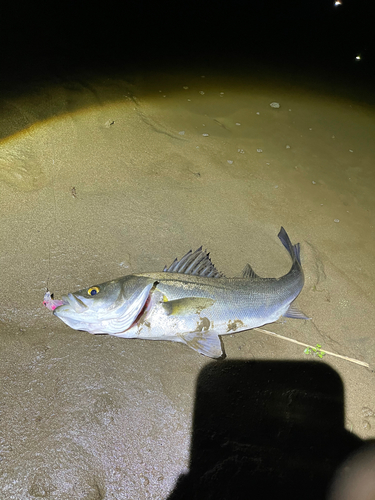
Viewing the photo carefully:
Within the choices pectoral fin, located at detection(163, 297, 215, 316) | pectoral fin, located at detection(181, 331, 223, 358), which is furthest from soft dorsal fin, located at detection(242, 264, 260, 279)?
pectoral fin, located at detection(181, 331, 223, 358)

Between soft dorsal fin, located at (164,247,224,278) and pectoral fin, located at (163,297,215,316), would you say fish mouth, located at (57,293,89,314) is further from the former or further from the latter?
soft dorsal fin, located at (164,247,224,278)

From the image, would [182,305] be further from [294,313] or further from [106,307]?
[294,313]

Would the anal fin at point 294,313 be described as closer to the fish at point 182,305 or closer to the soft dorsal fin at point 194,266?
the fish at point 182,305

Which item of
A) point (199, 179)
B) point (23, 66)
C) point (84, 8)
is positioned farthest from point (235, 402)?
point (84, 8)

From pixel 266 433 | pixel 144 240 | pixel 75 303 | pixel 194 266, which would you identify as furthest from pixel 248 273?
pixel 75 303

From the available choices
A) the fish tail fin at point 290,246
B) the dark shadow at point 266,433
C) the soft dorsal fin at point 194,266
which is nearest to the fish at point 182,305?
the soft dorsal fin at point 194,266

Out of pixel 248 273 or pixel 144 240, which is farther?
pixel 144 240
